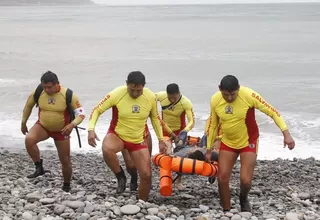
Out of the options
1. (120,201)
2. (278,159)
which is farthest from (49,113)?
(278,159)

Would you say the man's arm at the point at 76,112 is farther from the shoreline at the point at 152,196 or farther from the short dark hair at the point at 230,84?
the short dark hair at the point at 230,84

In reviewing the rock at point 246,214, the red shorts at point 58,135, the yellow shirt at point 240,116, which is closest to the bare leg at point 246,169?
the yellow shirt at point 240,116

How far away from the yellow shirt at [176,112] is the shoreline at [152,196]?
1.02 m

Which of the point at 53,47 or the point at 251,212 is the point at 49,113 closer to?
the point at 251,212

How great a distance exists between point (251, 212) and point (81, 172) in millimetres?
4819

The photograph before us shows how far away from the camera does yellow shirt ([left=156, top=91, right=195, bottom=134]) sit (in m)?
9.62

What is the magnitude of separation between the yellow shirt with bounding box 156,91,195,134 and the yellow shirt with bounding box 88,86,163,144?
179 centimetres

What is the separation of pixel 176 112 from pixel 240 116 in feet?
8.13

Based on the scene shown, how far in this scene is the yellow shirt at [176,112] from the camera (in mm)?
9617

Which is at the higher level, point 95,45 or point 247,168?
point 95,45

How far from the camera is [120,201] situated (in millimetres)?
7613

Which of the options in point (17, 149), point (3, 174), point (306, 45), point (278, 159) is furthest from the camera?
point (306, 45)

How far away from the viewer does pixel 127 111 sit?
773 cm

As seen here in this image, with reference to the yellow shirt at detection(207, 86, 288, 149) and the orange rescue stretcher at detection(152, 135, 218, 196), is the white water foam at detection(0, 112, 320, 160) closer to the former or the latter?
the orange rescue stretcher at detection(152, 135, 218, 196)
